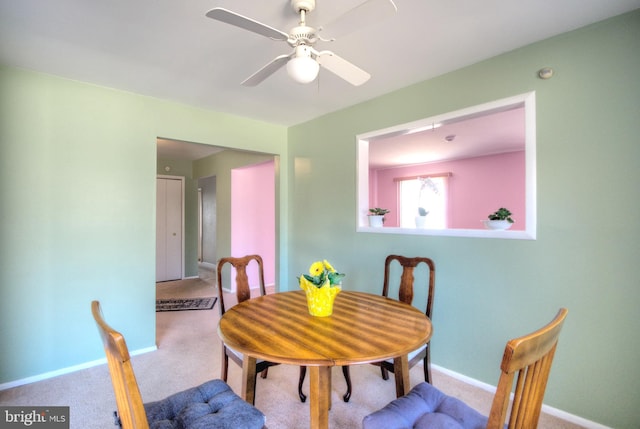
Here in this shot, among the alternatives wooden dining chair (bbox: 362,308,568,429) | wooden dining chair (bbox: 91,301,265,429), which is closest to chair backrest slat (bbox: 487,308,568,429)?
wooden dining chair (bbox: 362,308,568,429)

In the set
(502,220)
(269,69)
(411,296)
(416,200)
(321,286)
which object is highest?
(269,69)

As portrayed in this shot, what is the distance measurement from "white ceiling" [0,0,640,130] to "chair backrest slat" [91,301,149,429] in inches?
60.5

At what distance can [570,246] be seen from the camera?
191 cm

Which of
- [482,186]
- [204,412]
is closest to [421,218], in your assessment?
[204,412]

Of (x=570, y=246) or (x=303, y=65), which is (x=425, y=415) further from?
(x=303, y=65)

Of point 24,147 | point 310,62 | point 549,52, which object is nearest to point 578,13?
point 549,52

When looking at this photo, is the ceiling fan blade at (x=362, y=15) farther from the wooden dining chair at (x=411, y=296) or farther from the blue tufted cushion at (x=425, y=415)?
the blue tufted cushion at (x=425, y=415)

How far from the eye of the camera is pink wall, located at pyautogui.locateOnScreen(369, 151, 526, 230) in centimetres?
542

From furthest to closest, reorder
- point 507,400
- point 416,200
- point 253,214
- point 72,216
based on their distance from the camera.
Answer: point 416,200, point 253,214, point 72,216, point 507,400

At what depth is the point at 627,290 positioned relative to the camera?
68.3 inches

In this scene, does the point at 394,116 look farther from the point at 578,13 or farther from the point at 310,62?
the point at 310,62

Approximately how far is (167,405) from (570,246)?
233 cm

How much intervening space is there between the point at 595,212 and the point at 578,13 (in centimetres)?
112

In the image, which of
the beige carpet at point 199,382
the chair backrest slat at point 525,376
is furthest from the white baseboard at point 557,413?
the chair backrest slat at point 525,376
